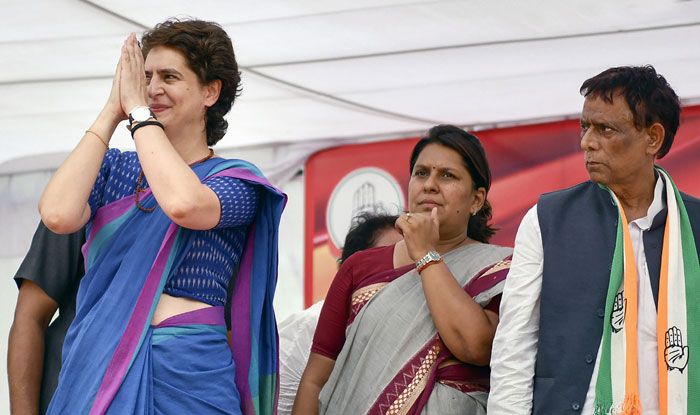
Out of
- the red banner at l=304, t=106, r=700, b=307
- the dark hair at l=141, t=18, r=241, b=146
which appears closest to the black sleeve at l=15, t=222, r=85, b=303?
the dark hair at l=141, t=18, r=241, b=146

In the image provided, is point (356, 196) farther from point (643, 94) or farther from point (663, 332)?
point (663, 332)

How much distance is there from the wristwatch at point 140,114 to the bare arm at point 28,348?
83 cm

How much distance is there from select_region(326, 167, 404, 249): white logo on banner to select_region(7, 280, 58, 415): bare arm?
113 inches

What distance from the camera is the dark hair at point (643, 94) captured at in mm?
2793

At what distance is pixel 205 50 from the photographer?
2.77 meters

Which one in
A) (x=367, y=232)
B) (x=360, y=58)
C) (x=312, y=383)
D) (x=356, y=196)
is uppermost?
(x=360, y=58)

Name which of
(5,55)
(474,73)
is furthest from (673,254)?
(5,55)

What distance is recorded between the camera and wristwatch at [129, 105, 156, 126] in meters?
2.59

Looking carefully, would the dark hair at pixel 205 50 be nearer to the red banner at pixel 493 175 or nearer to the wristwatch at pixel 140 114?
the wristwatch at pixel 140 114

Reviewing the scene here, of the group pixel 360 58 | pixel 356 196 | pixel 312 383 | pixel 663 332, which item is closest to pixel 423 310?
pixel 312 383

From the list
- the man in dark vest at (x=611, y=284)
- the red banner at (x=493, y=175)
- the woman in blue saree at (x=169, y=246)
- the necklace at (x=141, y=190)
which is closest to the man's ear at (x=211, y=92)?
the woman in blue saree at (x=169, y=246)

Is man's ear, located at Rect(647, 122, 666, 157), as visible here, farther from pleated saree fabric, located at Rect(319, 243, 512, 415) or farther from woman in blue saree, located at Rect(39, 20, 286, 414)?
woman in blue saree, located at Rect(39, 20, 286, 414)

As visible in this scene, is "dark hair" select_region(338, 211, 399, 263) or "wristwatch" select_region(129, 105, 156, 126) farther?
"dark hair" select_region(338, 211, 399, 263)

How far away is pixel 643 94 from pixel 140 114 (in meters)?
1.29
